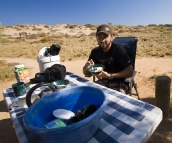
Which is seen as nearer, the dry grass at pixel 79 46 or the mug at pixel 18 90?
the mug at pixel 18 90

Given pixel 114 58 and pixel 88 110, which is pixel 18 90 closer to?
pixel 88 110

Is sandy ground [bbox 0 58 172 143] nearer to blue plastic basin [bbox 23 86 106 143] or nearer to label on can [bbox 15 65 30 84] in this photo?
label on can [bbox 15 65 30 84]

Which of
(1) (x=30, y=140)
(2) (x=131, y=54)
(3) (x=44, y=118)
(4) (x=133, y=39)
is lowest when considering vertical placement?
(1) (x=30, y=140)

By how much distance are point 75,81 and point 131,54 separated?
1.18 meters

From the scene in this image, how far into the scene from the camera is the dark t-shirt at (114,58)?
1.96 metres

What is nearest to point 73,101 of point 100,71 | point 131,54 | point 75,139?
point 75,139

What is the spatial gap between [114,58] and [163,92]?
3.96 feet

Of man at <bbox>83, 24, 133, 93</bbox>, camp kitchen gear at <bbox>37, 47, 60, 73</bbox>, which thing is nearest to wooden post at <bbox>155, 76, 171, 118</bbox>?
man at <bbox>83, 24, 133, 93</bbox>

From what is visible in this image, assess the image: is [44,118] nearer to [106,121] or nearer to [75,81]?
[106,121]

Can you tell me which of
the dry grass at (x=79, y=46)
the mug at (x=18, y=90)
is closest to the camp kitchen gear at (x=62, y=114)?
the mug at (x=18, y=90)

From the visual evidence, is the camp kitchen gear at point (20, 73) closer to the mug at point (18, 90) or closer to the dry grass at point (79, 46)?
the mug at point (18, 90)

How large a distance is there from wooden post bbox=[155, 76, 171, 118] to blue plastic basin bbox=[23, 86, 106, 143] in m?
1.97

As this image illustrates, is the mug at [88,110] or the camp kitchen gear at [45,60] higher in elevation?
the camp kitchen gear at [45,60]

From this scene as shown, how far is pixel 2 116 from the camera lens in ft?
10.2
